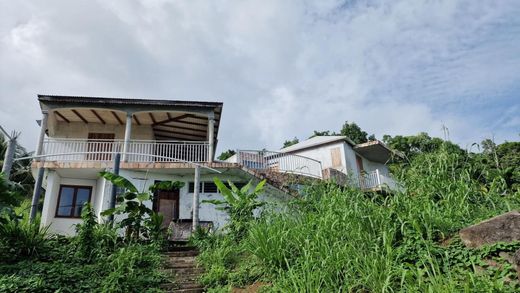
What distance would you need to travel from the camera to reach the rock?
3.75 metres

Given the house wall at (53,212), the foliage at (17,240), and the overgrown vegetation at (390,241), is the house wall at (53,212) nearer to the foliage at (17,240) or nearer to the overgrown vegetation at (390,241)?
the foliage at (17,240)

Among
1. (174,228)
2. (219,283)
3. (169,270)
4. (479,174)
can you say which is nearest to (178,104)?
(174,228)

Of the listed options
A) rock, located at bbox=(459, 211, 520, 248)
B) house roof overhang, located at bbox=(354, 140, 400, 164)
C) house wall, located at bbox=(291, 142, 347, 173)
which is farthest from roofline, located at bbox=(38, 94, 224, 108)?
rock, located at bbox=(459, 211, 520, 248)

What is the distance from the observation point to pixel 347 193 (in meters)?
5.86

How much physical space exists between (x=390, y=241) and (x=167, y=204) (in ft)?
35.8

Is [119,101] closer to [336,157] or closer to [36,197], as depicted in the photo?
[36,197]

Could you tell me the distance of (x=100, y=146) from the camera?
15031 mm

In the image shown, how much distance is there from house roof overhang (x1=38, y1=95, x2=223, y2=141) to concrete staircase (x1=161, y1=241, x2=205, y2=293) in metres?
6.95

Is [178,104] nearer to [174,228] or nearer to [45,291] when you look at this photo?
[174,228]

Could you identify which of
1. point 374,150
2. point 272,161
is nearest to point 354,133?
Answer: point 374,150

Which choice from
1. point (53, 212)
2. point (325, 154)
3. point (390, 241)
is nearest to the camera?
point (390, 241)

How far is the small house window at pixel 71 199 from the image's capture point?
13.4m

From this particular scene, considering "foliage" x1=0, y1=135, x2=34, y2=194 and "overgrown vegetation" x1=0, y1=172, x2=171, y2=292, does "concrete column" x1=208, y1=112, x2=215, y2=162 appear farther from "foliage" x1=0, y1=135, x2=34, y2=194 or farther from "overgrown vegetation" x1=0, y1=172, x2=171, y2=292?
"foliage" x1=0, y1=135, x2=34, y2=194

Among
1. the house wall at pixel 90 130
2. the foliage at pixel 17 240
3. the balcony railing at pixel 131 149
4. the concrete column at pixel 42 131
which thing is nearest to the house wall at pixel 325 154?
the balcony railing at pixel 131 149
